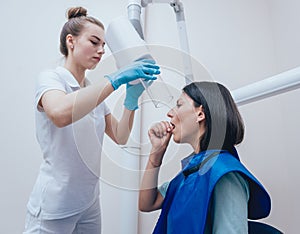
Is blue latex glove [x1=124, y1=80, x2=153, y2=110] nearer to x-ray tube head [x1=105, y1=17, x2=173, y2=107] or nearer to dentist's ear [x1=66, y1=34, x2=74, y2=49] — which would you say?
x-ray tube head [x1=105, y1=17, x2=173, y2=107]

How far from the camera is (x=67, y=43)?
0.97 meters

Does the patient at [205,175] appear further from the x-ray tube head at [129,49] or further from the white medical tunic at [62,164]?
the white medical tunic at [62,164]

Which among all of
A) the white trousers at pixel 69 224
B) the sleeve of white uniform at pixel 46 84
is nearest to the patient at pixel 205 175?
the white trousers at pixel 69 224

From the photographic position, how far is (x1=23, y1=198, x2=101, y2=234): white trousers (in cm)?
79

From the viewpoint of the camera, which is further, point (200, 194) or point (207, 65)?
point (207, 65)

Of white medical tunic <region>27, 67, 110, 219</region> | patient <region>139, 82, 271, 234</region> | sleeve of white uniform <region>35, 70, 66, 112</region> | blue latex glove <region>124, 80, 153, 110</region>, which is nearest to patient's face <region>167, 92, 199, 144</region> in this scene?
patient <region>139, 82, 271, 234</region>

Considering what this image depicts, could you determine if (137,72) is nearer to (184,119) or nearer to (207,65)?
(184,119)

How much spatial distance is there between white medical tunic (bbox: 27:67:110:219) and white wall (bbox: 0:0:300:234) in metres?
0.29

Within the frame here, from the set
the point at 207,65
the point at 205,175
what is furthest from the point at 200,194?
the point at 207,65

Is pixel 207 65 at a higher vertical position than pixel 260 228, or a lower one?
higher

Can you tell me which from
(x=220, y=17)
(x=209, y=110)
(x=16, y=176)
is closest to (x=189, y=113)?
(x=209, y=110)

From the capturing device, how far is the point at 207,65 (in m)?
1.51

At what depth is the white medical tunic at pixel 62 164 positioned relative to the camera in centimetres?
80

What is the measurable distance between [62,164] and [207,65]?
975mm
